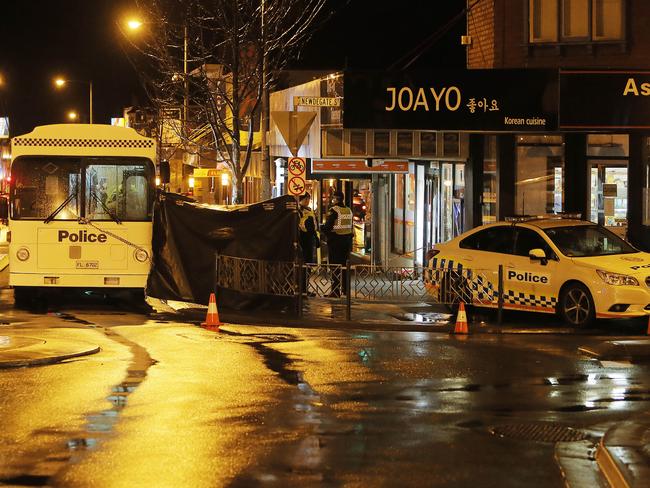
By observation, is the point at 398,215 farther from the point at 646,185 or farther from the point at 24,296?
the point at 24,296

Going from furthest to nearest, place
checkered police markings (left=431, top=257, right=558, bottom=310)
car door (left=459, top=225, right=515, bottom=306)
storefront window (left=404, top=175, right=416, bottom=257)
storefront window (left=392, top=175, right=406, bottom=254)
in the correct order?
storefront window (left=392, top=175, right=406, bottom=254), storefront window (left=404, top=175, right=416, bottom=257), car door (left=459, top=225, right=515, bottom=306), checkered police markings (left=431, top=257, right=558, bottom=310)

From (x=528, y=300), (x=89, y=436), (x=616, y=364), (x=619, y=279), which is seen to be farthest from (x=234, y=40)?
(x=89, y=436)

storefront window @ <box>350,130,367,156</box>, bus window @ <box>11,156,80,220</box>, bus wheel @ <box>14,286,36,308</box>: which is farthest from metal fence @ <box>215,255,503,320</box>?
storefront window @ <box>350,130,367,156</box>

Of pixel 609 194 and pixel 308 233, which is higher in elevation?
pixel 609 194

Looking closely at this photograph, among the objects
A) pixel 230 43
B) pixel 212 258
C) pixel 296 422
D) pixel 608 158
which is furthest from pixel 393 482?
pixel 230 43

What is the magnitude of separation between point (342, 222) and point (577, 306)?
18.2 ft

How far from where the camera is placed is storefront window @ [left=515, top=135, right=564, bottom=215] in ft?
70.6

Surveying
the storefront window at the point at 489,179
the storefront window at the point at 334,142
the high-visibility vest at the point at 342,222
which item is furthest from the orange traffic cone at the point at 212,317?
the storefront window at the point at 489,179

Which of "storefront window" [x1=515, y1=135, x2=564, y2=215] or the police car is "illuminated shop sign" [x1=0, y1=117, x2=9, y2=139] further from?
the police car

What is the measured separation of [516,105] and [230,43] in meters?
7.69

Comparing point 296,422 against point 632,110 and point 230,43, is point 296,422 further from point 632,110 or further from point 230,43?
point 230,43

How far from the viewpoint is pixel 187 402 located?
9477mm

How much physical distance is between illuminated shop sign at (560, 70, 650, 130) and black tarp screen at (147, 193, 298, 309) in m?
6.83

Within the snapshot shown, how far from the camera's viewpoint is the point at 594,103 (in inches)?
803
